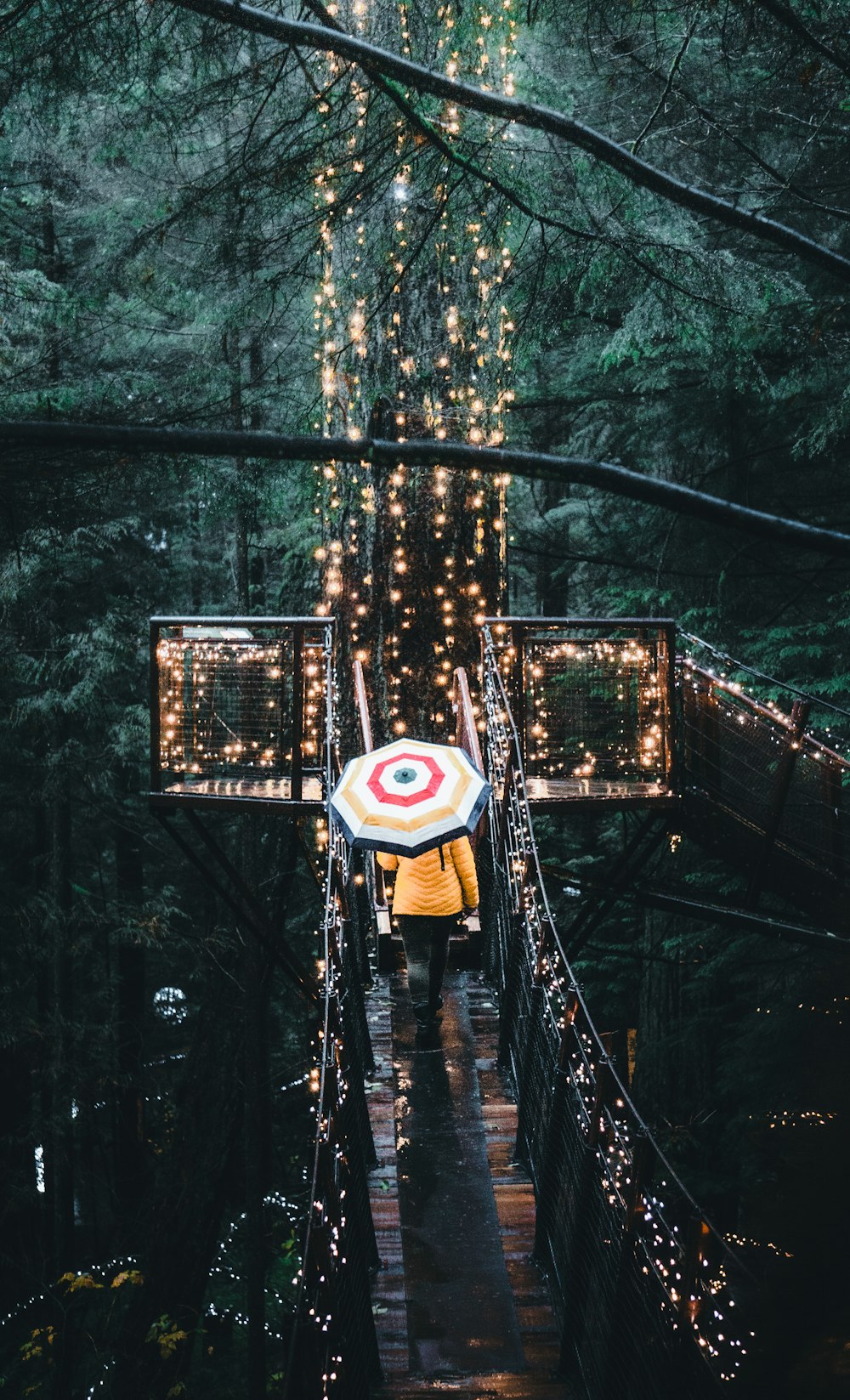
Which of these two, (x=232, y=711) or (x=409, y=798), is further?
(x=232, y=711)

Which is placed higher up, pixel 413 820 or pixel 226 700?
pixel 226 700

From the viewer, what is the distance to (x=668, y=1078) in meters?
11.9

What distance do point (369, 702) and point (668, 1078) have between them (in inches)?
249

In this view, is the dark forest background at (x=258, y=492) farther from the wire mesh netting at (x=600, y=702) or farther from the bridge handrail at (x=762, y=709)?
the wire mesh netting at (x=600, y=702)

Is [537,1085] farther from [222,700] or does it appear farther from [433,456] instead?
[222,700]

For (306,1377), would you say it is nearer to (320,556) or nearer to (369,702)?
(369,702)

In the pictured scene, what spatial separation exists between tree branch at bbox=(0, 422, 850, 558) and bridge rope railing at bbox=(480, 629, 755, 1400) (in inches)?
70.2

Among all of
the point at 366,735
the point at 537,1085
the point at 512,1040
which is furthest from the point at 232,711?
the point at 537,1085

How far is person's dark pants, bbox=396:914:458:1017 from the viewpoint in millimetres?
6289

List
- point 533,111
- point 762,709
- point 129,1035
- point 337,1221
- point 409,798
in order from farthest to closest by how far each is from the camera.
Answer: point 129,1035 → point 762,709 → point 409,798 → point 533,111 → point 337,1221

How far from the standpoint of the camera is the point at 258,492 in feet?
40.3

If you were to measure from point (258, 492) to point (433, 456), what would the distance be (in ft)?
32.4

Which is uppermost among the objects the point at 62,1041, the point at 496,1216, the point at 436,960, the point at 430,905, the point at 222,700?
the point at 222,700

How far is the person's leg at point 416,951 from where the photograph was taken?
20.9ft
